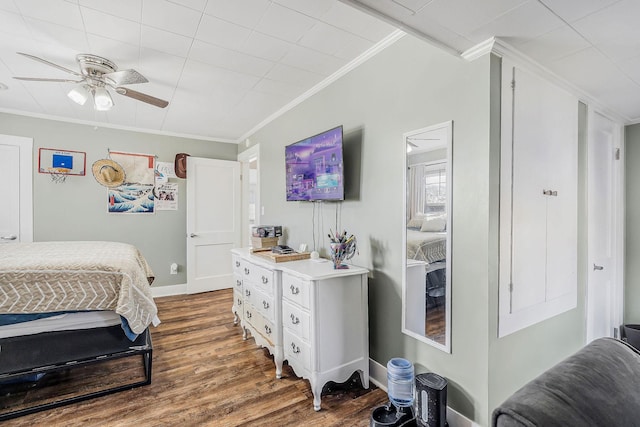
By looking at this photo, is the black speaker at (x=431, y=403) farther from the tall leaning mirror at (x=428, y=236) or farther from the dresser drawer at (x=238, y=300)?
the dresser drawer at (x=238, y=300)

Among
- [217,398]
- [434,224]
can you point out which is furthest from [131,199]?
[434,224]

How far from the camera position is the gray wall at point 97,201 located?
376 centimetres

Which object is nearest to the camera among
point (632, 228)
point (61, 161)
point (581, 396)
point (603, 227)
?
point (581, 396)

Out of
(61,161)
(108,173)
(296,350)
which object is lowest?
(296,350)

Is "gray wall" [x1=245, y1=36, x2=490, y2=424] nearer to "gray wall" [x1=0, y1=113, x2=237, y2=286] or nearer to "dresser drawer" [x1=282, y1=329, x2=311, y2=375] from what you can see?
"dresser drawer" [x1=282, y1=329, x2=311, y2=375]

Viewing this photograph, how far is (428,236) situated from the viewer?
1869mm

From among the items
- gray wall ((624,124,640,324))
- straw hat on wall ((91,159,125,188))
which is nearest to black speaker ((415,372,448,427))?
gray wall ((624,124,640,324))

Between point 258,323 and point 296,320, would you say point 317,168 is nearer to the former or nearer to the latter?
point 296,320

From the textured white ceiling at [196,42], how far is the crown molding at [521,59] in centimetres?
63

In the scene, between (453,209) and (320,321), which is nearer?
(453,209)

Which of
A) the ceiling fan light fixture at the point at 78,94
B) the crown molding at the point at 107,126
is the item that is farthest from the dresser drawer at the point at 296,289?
the crown molding at the point at 107,126

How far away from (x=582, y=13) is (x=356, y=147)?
56.0 inches

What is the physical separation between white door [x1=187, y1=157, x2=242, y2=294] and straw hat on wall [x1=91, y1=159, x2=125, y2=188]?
0.89 metres

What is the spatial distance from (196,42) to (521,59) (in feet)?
6.78
